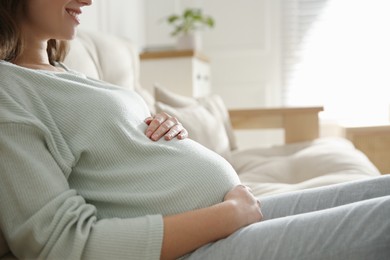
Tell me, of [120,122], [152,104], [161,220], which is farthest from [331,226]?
[152,104]

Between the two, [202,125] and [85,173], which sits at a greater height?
[85,173]

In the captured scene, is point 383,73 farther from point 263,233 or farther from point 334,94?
point 263,233

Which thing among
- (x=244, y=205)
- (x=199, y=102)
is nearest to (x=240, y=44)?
(x=199, y=102)

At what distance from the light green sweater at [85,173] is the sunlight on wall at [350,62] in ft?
Answer: 9.80

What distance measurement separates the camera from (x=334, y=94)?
3.86 m

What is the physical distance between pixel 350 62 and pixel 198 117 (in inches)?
84.7

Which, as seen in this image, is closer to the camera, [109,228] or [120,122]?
[109,228]

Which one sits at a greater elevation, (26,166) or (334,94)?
(26,166)

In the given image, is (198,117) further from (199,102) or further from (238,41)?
(238,41)

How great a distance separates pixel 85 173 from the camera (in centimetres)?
93

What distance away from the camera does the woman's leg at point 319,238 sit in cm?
75

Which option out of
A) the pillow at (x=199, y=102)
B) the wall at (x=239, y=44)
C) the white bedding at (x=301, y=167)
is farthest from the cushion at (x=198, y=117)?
the wall at (x=239, y=44)

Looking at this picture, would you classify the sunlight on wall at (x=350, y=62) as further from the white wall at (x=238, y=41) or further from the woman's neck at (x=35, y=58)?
the woman's neck at (x=35, y=58)

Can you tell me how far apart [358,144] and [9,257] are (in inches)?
73.7
